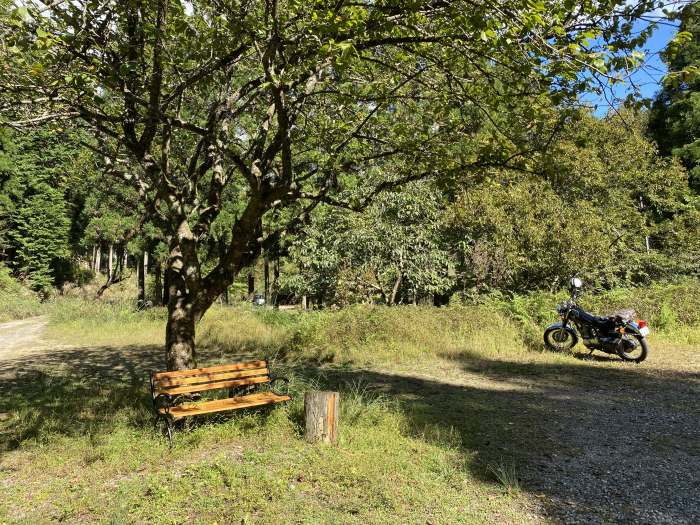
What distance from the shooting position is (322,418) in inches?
186

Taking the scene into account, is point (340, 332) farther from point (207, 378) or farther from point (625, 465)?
point (625, 465)

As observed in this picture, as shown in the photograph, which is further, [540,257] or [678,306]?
[540,257]

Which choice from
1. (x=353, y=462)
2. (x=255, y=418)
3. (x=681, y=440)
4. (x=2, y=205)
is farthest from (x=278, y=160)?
(x=2, y=205)

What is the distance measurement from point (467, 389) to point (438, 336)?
3891mm

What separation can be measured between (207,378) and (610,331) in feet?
25.6

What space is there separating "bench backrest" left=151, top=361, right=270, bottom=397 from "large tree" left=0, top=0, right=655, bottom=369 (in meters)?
0.78

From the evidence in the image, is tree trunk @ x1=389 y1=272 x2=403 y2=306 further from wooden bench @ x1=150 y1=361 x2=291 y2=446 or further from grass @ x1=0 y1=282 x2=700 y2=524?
wooden bench @ x1=150 y1=361 x2=291 y2=446

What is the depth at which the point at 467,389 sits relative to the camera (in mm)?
7414

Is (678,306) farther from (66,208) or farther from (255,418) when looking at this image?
(66,208)

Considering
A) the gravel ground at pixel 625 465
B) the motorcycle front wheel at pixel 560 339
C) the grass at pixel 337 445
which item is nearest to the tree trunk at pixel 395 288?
the grass at pixel 337 445

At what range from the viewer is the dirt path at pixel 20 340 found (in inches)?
483

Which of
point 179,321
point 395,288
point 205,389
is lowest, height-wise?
point 205,389

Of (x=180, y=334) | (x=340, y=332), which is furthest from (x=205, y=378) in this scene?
(x=340, y=332)

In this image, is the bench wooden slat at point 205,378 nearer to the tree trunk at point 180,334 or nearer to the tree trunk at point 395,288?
the tree trunk at point 180,334
